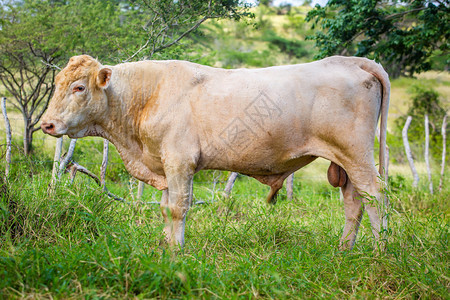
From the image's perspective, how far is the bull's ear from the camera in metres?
3.74

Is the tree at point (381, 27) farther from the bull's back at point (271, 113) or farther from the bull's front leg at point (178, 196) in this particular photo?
the bull's front leg at point (178, 196)

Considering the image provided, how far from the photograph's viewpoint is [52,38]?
9164 millimetres

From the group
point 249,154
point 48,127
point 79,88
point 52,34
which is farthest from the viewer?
point 52,34

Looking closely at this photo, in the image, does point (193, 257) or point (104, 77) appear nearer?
point (193, 257)

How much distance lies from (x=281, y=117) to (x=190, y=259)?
1.51m

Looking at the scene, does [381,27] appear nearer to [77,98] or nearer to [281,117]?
[281,117]

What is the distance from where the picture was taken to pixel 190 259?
3.33 m

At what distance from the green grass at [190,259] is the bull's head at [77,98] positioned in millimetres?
742

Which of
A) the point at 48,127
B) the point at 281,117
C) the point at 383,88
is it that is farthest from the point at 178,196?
the point at 383,88

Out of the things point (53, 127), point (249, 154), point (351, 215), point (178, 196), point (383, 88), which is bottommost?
point (351, 215)

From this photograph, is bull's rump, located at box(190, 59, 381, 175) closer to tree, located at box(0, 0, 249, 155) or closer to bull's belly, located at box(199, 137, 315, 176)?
bull's belly, located at box(199, 137, 315, 176)

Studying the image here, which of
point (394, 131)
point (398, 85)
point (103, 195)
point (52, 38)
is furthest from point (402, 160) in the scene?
point (398, 85)

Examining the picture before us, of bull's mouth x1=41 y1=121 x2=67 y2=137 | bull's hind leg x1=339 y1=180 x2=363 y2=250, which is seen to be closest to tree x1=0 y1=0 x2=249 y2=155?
bull's mouth x1=41 y1=121 x2=67 y2=137

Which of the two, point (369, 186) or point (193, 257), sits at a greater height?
point (369, 186)
